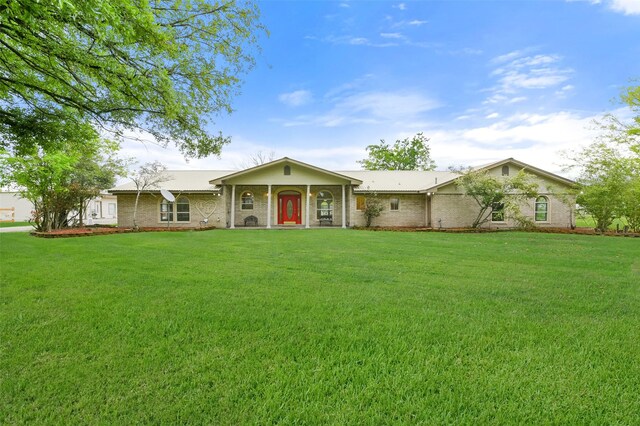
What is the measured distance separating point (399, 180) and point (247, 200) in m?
10.4

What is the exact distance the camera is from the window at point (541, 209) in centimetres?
1939

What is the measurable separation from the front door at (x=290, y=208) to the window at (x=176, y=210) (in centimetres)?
582

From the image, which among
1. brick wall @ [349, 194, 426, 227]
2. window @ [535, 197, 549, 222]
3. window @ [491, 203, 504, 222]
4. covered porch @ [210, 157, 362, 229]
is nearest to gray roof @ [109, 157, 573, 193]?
covered porch @ [210, 157, 362, 229]

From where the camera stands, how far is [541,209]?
19469 mm

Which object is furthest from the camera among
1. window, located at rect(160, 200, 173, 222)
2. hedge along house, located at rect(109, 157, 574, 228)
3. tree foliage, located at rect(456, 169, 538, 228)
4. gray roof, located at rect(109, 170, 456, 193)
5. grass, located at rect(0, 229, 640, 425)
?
window, located at rect(160, 200, 173, 222)

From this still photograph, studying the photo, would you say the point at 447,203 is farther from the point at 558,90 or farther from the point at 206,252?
the point at 206,252

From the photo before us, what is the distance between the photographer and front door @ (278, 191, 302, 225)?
20781mm

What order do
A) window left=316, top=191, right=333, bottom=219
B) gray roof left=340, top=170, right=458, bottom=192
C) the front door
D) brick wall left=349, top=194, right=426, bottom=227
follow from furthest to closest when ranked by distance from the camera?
1. the front door
2. window left=316, top=191, right=333, bottom=219
3. brick wall left=349, top=194, right=426, bottom=227
4. gray roof left=340, top=170, right=458, bottom=192

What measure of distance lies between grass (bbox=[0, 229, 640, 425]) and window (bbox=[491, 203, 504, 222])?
44.1ft

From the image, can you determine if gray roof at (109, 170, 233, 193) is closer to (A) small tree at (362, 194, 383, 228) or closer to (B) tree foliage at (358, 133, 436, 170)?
(A) small tree at (362, 194, 383, 228)

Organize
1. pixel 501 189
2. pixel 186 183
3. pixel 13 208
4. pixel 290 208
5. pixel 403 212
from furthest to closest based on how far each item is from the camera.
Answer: pixel 13 208, pixel 290 208, pixel 186 183, pixel 403 212, pixel 501 189

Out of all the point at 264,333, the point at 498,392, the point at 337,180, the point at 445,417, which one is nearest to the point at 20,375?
the point at 264,333

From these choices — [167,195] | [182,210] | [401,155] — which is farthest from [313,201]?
[401,155]

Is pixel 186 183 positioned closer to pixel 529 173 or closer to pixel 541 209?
pixel 529 173
